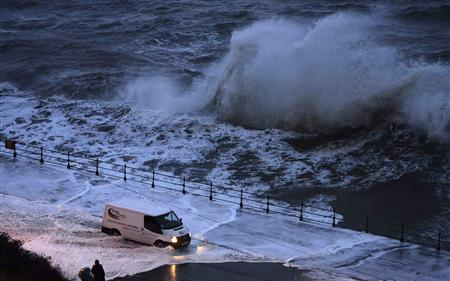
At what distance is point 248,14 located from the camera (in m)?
64.5

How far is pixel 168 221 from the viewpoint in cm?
2150

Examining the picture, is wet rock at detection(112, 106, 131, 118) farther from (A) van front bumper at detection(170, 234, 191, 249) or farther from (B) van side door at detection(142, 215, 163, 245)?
(A) van front bumper at detection(170, 234, 191, 249)

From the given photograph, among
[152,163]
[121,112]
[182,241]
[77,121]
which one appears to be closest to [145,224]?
[182,241]

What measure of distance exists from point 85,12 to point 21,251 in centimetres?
5687

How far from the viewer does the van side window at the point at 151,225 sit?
21.3 metres

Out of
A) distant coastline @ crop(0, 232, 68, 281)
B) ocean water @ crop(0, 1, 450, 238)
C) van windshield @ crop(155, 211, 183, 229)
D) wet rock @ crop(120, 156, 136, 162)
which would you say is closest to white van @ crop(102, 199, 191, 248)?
van windshield @ crop(155, 211, 183, 229)

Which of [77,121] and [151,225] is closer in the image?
[151,225]

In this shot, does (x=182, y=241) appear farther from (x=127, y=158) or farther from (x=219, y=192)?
(x=127, y=158)

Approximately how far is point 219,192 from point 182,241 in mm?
6109

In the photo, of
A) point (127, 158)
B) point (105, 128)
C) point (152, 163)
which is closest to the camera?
point (152, 163)

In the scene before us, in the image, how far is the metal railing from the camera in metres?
23.3

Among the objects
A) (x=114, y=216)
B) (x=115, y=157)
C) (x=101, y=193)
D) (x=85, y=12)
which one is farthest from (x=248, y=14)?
(x=114, y=216)

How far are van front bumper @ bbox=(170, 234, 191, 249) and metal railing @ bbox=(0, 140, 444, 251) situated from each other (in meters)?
4.12

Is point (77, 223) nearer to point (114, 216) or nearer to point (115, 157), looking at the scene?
point (114, 216)
